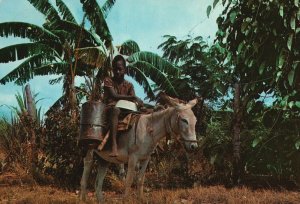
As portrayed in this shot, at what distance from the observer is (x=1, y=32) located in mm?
15141

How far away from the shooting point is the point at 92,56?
14.6m

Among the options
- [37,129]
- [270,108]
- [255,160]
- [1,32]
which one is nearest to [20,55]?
[1,32]

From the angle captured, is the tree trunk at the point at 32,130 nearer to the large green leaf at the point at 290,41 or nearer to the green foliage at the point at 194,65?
the green foliage at the point at 194,65

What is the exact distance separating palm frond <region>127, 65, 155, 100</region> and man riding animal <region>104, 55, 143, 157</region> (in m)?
9.64

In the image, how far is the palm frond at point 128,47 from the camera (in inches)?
706

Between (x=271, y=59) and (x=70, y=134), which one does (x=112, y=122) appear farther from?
(x=70, y=134)

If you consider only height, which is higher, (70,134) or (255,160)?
(70,134)

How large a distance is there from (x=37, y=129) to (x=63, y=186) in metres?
2.13

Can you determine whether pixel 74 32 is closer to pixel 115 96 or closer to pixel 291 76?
pixel 115 96

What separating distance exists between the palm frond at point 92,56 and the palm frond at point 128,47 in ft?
9.60

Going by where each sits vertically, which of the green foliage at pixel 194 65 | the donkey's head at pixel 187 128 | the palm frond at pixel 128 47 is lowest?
the donkey's head at pixel 187 128

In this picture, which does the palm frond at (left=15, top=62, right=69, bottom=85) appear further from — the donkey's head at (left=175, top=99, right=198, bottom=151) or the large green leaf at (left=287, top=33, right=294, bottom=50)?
the large green leaf at (left=287, top=33, right=294, bottom=50)

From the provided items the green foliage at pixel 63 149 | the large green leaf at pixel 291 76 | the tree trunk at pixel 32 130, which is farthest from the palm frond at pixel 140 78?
the large green leaf at pixel 291 76

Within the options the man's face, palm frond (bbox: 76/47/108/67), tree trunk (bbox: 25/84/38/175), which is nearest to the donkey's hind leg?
Result: the man's face
